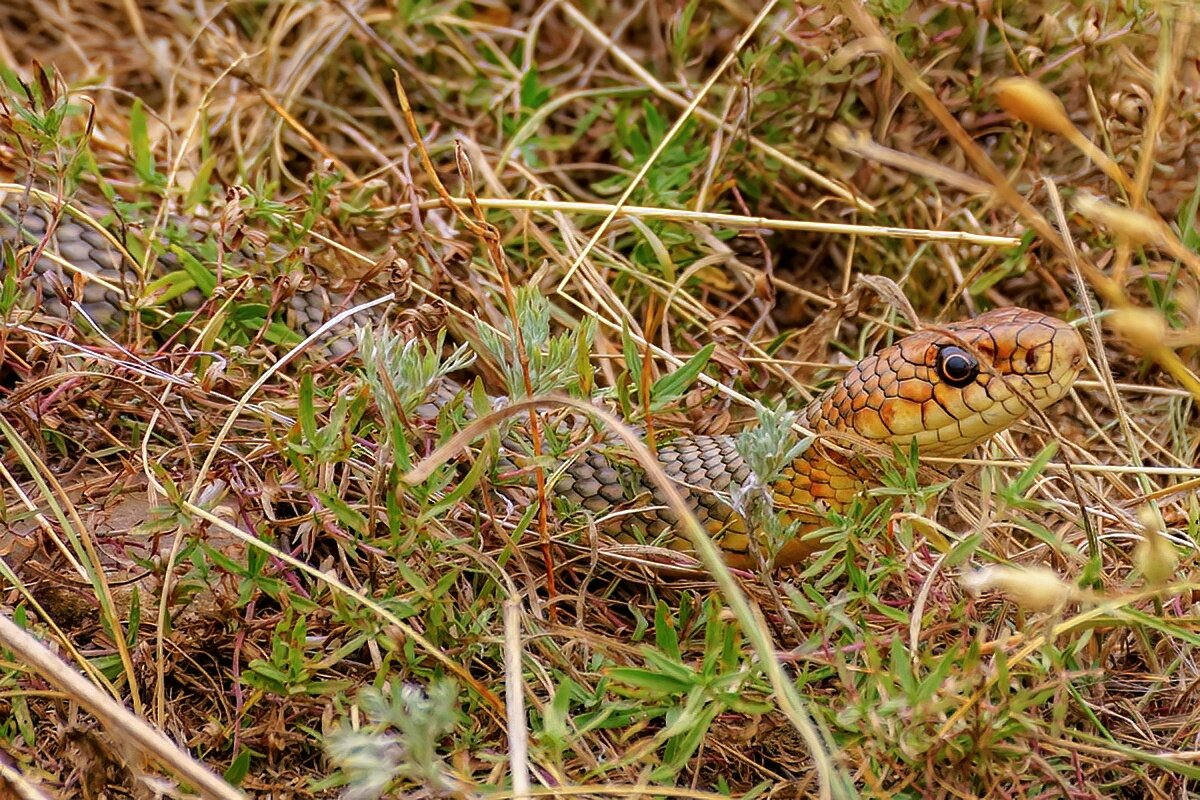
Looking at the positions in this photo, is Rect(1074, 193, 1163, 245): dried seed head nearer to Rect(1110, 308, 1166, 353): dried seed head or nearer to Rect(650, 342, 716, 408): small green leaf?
Rect(1110, 308, 1166, 353): dried seed head

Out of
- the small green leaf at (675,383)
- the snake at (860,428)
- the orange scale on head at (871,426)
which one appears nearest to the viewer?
the small green leaf at (675,383)

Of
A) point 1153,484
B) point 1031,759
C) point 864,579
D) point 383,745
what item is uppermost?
point 383,745

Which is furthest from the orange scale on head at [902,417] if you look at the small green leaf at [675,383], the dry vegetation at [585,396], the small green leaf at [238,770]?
the small green leaf at [238,770]

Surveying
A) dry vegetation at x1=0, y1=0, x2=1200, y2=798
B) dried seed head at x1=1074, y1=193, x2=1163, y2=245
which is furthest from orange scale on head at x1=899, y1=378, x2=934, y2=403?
dried seed head at x1=1074, y1=193, x2=1163, y2=245

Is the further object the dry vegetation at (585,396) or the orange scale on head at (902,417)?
the orange scale on head at (902,417)

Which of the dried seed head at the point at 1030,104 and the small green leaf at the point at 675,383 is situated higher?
the dried seed head at the point at 1030,104

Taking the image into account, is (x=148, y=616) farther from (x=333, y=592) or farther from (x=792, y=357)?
(x=792, y=357)

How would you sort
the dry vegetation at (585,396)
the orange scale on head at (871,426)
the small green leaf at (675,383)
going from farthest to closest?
the orange scale on head at (871,426) < the small green leaf at (675,383) < the dry vegetation at (585,396)

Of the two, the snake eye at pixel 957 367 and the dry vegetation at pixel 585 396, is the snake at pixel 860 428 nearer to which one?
the snake eye at pixel 957 367

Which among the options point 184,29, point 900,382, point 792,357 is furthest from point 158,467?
point 184,29
